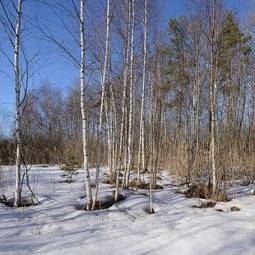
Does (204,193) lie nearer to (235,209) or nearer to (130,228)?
(235,209)

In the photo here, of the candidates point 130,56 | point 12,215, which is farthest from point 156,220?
point 130,56

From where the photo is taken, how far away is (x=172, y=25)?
1702cm

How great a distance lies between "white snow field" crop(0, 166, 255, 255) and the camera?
327cm

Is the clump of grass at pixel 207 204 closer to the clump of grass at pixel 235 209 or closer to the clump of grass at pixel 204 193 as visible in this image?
the clump of grass at pixel 204 193

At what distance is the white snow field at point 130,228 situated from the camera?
129 inches

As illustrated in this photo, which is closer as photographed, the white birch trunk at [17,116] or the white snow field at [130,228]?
the white snow field at [130,228]

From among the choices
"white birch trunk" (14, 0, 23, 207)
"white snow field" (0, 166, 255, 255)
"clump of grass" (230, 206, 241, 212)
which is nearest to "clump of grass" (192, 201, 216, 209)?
"white snow field" (0, 166, 255, 255)

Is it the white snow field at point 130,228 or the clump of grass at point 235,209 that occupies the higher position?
the clump of grass at point 235,209

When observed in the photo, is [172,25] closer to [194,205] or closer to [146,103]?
[146,103]

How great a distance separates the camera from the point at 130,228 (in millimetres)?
4043

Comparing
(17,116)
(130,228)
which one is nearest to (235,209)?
(130,228)

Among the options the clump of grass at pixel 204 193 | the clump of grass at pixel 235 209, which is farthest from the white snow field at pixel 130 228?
the clump of grass at pixel 204 193

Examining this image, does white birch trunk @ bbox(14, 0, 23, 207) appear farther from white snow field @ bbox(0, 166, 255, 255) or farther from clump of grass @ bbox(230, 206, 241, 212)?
clump of grass @ bbox(230, 206, 241, 212)

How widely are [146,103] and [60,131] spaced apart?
829 inches
